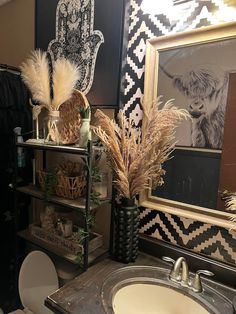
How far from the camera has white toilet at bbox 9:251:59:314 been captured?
137 cm

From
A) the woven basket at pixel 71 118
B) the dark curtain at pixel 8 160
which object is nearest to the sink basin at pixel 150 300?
the woven basket at pixel 71 118

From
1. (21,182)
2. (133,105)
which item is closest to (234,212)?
(133,105)

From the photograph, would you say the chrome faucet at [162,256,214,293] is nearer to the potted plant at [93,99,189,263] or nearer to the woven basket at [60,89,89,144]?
the potted plant at [93,99,189,263]

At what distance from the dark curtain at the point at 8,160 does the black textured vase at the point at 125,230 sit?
3.01ft

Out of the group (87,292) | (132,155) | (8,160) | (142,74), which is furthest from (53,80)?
Result: (87,292)

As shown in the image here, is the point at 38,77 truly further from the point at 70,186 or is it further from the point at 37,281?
the point at 37,281

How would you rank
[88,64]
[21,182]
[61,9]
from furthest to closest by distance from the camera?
[21,182], [61,9], [88,64]

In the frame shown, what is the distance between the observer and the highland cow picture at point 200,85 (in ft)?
3.17

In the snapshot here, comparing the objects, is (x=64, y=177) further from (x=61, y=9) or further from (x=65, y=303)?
(x=61, y=9)

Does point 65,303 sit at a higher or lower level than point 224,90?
lower

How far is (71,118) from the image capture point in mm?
1370

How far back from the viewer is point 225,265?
0.98m

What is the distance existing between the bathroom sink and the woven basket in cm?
74

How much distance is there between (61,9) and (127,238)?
4.56 ft
